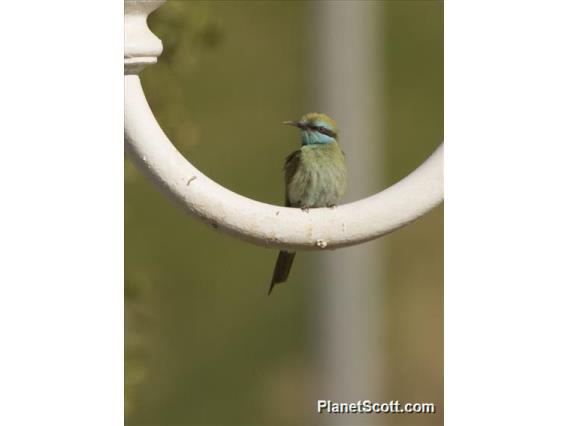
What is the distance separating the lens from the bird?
3152mm

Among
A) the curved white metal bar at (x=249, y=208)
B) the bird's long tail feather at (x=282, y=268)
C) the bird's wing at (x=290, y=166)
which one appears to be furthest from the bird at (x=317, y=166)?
the curved white metal bar at (x=249, y=208)

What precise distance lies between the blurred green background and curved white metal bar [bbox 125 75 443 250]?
0.76ft

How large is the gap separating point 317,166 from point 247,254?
0.55 m

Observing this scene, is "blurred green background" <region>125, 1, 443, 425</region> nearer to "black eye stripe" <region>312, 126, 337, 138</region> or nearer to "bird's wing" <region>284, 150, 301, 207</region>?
Result: "bird's wing" <region>284, 150, 301, 207</region>

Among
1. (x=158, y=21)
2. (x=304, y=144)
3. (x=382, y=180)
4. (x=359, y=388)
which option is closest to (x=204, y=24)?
(x=158, y=21)

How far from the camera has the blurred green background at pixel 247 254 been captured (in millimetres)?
2949

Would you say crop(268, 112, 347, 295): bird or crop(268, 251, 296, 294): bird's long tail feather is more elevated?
crop(268, 112, 347, 295): bird

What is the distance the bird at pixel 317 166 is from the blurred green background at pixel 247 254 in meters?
0.09

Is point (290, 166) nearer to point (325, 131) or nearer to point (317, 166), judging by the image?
point (317, 166)

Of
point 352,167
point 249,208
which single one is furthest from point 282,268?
point 249,208

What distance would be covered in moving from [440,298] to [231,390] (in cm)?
69

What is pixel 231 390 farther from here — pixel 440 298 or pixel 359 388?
pixel 440 298

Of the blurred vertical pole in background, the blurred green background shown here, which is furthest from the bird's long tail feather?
the blurred vertical pole in background

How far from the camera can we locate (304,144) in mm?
3246
